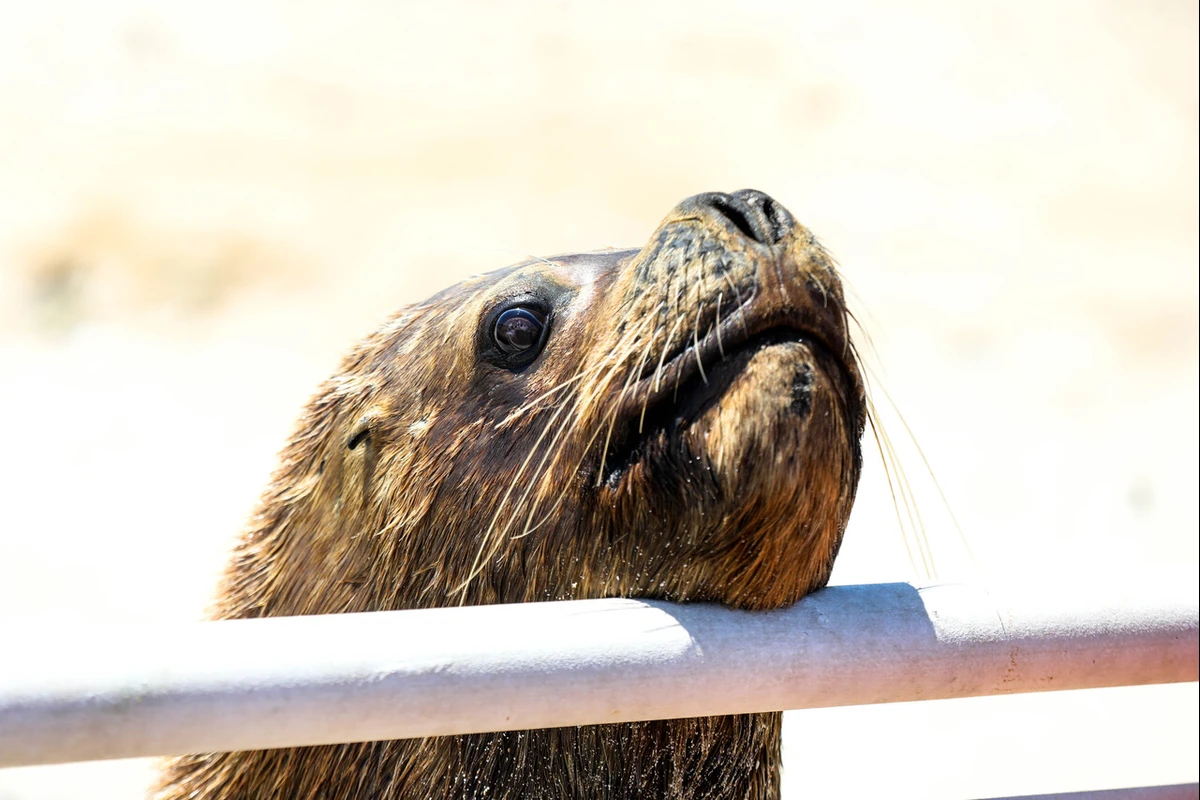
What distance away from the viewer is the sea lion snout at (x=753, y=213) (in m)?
2.64

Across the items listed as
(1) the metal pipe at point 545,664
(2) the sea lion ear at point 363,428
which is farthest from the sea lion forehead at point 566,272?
(1) the metal pipe at point 545,664

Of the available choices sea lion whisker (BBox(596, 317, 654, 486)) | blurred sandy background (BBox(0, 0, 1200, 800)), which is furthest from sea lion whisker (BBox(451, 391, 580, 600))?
blurred sandy background (BBox(0, 0, 1200, 800))

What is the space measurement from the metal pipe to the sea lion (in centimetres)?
28

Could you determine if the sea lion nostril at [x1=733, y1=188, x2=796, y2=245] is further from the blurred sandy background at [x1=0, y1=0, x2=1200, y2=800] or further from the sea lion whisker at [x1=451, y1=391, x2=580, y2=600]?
the blurred sandy background at [x1=0, y1=0, x2=1200, y2=800]

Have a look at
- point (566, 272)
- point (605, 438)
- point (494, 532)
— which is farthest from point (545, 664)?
point (566, 272)

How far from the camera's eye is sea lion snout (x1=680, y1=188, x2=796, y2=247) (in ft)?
8.65

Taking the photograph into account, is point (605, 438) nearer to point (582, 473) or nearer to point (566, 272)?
point (582, 473)

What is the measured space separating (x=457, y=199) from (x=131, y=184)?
3.35 m

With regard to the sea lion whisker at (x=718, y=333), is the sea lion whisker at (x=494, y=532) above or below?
below

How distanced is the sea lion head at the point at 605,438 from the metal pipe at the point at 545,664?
0.24 meters

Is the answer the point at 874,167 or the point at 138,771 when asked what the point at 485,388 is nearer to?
the point at 138,771

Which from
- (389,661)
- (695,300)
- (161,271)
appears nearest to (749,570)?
(695,300)

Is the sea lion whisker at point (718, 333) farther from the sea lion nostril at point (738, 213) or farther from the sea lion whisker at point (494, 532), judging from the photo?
the sea lion whisker at point (494, 532)

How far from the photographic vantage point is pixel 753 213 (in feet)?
8.83
